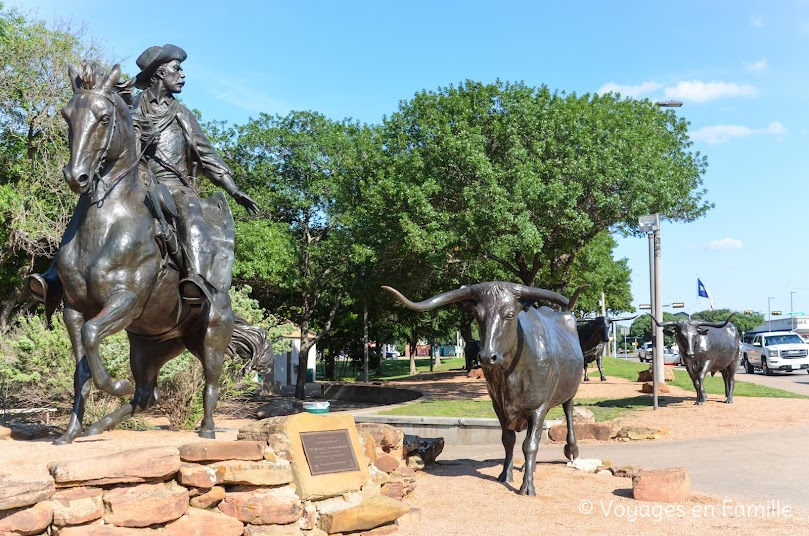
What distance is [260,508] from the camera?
5.57 m

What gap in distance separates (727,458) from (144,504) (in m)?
9.01

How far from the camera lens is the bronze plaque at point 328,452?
20.5ft

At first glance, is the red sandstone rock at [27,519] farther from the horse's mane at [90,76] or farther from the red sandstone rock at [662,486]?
the red sandstone rock at [662,486]

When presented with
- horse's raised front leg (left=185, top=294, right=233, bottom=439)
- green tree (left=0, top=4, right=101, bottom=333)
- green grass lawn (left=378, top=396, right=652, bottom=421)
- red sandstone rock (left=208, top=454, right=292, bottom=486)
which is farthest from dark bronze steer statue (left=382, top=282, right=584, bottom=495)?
green tree (left=0, top=4, right=101, bottom=333)

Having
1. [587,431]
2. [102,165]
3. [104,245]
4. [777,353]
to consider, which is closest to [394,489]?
[104,245]

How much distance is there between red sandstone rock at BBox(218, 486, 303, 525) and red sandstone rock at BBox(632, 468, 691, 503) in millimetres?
3985

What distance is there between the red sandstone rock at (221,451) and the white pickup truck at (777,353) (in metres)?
33.7

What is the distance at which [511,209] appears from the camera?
2045 centimetres

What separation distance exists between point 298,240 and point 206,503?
26.9m

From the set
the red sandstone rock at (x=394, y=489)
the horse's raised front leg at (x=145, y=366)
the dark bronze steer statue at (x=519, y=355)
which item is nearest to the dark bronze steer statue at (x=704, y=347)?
the dark bronze steer statue at (x=519, y=355)

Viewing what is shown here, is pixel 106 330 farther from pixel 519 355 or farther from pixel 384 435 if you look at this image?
pixel 519 355

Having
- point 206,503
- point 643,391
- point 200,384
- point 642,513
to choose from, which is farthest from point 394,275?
A: point 206,503

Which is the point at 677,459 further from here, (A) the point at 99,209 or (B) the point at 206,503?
(A) the point at 99,209

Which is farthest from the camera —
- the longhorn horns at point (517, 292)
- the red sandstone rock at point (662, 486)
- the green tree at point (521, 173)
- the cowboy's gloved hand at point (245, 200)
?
the green tree at point (521, 173)
